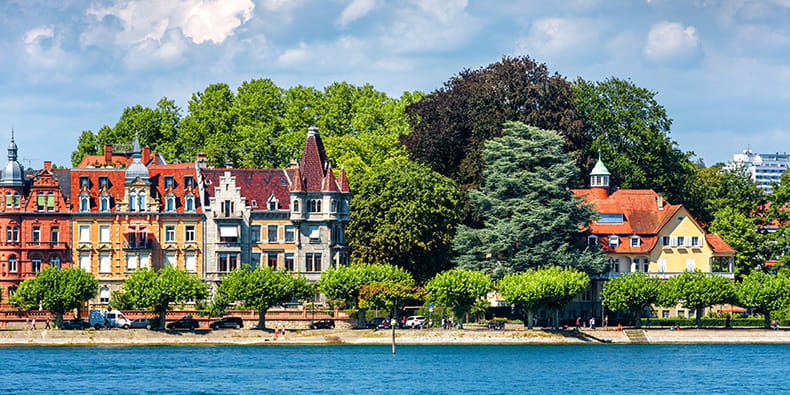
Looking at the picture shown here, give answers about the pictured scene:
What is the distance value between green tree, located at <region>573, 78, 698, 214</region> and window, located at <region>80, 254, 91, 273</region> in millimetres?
43528

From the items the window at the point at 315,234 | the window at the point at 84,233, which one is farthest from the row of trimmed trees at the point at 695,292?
the window at the point at 84,233

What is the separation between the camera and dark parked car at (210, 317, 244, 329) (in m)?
108

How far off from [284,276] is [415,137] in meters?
19.9

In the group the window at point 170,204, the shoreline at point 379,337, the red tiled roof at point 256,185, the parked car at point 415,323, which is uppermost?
the red tiled roof at point 256,185

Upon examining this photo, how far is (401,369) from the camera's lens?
298 feet

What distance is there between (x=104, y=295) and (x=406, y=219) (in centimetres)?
2580

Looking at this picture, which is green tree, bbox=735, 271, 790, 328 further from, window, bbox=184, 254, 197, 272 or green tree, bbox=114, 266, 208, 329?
window, bbox=184, 254, 197, 272

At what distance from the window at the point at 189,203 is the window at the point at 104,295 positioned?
9211 millimetres

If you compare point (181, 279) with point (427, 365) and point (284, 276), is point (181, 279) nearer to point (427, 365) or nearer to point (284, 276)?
point (284, 276)

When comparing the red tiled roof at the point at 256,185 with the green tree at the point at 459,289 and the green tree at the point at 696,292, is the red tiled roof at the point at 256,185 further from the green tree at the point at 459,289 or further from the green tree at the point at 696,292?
the green tree at the point at 696,292

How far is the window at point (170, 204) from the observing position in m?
118

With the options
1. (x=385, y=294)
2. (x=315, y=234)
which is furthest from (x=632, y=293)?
(x=315, y=234)

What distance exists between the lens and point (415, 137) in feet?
402

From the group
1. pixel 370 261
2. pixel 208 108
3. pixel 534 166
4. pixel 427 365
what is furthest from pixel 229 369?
pixel 208 108
